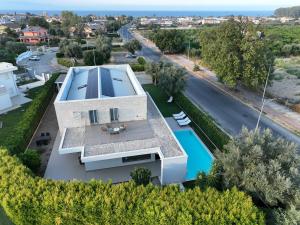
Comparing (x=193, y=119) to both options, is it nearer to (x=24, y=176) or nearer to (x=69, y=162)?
(x=69, y=162)

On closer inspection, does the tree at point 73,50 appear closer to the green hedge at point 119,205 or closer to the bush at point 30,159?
the bush at point 30,159

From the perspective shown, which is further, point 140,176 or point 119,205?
point 140,176

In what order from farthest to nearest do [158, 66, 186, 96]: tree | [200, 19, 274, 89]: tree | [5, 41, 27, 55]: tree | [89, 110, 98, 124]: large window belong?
[5, 41, 27, 55]: tree < [158, 66, 186, 96]: tree < [200, 19, 274, 89]: tree < [89, 110, 98, 124]: large window

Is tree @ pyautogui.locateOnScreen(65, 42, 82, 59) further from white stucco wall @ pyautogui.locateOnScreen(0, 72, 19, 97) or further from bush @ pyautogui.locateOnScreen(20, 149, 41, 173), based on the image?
bush @ pyautogui.locateOnScreen(20, 149, 41, 173)

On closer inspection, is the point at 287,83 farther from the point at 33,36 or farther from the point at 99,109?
the point at 33,36

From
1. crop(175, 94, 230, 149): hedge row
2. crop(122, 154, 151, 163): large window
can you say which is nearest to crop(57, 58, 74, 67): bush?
crop(175, 94, 230, 149): hedge row

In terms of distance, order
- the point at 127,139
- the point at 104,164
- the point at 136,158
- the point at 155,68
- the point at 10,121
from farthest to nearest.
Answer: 1. the point at 155,68
2. the point at 10,121
3. the point at 136,158
4. the point at 127,139
5. the point at 104,164

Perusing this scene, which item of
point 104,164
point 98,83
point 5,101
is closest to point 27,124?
point 98,83
